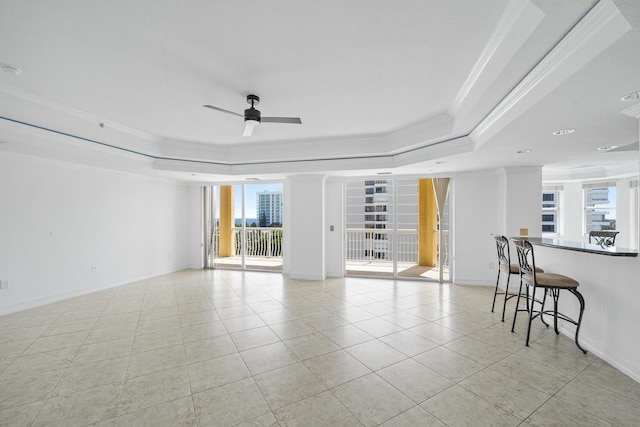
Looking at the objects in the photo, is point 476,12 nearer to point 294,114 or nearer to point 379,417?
point 294,114

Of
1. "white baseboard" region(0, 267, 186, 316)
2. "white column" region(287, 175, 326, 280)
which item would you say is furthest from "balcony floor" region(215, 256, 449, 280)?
"white baseboard" region(0, 267, 186, 316)

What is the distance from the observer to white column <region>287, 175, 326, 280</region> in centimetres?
636

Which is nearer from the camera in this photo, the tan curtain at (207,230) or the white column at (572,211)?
the white column at (572,211)

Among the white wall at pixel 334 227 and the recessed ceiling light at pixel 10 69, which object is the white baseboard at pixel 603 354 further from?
the recessed ceiling light at pixel 10 69

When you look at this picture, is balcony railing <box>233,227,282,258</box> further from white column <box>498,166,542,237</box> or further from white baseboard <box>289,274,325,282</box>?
white column <box>498,166,542,237</box>

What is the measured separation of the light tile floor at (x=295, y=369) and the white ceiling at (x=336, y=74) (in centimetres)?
232

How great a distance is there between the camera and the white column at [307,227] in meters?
6.36

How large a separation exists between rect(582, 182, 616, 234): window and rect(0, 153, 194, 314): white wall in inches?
406

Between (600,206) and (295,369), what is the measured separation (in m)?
8.24

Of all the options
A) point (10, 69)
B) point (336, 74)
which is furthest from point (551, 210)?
point (10, 69)

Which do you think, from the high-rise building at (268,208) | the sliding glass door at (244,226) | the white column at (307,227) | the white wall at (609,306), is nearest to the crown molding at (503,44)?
the white wall at (609,306)

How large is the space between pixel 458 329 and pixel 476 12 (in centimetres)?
329

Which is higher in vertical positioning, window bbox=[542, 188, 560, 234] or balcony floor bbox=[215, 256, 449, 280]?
window bbox=[542, 188, 560, 234]

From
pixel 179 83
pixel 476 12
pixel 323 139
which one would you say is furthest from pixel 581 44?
pixel 323 139
